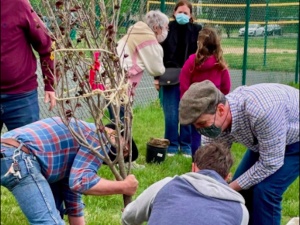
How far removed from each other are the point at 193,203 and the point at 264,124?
0.94 metres

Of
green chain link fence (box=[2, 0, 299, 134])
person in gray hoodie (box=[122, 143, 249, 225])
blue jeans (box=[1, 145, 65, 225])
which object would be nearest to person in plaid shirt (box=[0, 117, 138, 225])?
blue jeans (box=[1, 145, 65, 225])

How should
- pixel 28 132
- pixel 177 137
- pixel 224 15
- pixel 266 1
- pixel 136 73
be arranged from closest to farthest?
pixel 28 132 → pixel 136 73 → pixel 177 137 → pixel 224 15 → pixel 266 1

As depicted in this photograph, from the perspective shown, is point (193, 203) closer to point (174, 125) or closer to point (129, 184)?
point (129, 184)

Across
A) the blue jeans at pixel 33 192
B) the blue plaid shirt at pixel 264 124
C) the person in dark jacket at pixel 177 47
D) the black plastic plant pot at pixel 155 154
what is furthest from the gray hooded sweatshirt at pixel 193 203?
the person in dark jacket at pixel 177 47

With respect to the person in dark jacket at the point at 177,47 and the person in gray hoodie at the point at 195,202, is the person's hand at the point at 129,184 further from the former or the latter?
the person in dark jacket at the point at 177,47

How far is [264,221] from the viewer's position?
3768 mm

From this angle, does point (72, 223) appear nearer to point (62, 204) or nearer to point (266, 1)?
point (62, 204)

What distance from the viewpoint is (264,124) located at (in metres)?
3.42

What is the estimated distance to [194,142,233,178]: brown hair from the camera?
117 inches

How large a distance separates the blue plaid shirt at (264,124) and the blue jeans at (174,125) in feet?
9.09

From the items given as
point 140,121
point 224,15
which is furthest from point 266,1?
point 140,121

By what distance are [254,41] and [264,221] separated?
8.66m

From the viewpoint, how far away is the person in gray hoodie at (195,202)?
264 cm

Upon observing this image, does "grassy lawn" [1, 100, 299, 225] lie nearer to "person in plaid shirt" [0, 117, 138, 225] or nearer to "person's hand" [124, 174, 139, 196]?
"person in plaid shirt" [0, 117, 138, 225]
